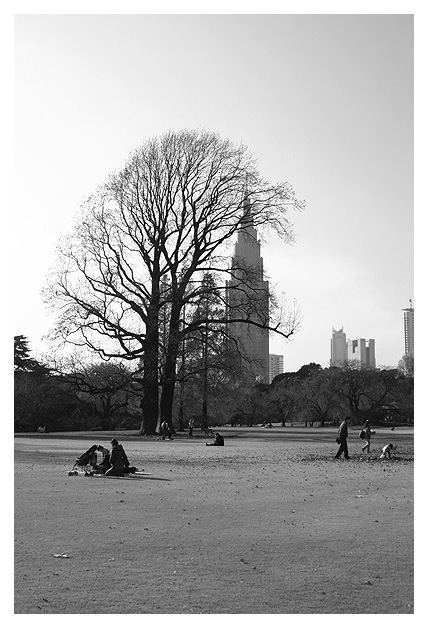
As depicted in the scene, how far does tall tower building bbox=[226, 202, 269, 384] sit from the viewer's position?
42344mm

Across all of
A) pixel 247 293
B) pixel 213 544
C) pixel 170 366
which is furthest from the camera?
pixel 247 293

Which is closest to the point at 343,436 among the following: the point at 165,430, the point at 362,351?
the point at 165,430

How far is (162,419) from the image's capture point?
42.2 metres

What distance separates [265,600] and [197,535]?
324 centimetres

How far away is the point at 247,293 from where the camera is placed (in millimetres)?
43125

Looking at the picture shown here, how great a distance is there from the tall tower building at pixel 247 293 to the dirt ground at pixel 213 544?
78.4ft

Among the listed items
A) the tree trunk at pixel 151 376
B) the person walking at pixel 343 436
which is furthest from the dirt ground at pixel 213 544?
the tree trunk at pixel 151 376

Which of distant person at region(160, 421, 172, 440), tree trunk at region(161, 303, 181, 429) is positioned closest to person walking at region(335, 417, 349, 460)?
distant person at region(160, 421, 172, 440)

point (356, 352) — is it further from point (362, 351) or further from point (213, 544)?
point (213, 544)

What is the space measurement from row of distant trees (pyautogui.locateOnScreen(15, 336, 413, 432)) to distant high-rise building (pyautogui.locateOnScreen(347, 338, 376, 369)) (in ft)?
14.6

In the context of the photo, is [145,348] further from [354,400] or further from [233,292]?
[354,400]

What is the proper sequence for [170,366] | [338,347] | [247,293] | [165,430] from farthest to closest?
[338,347]
[247,293]
[170,366]
[165,430]

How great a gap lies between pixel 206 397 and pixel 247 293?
12527 mm
